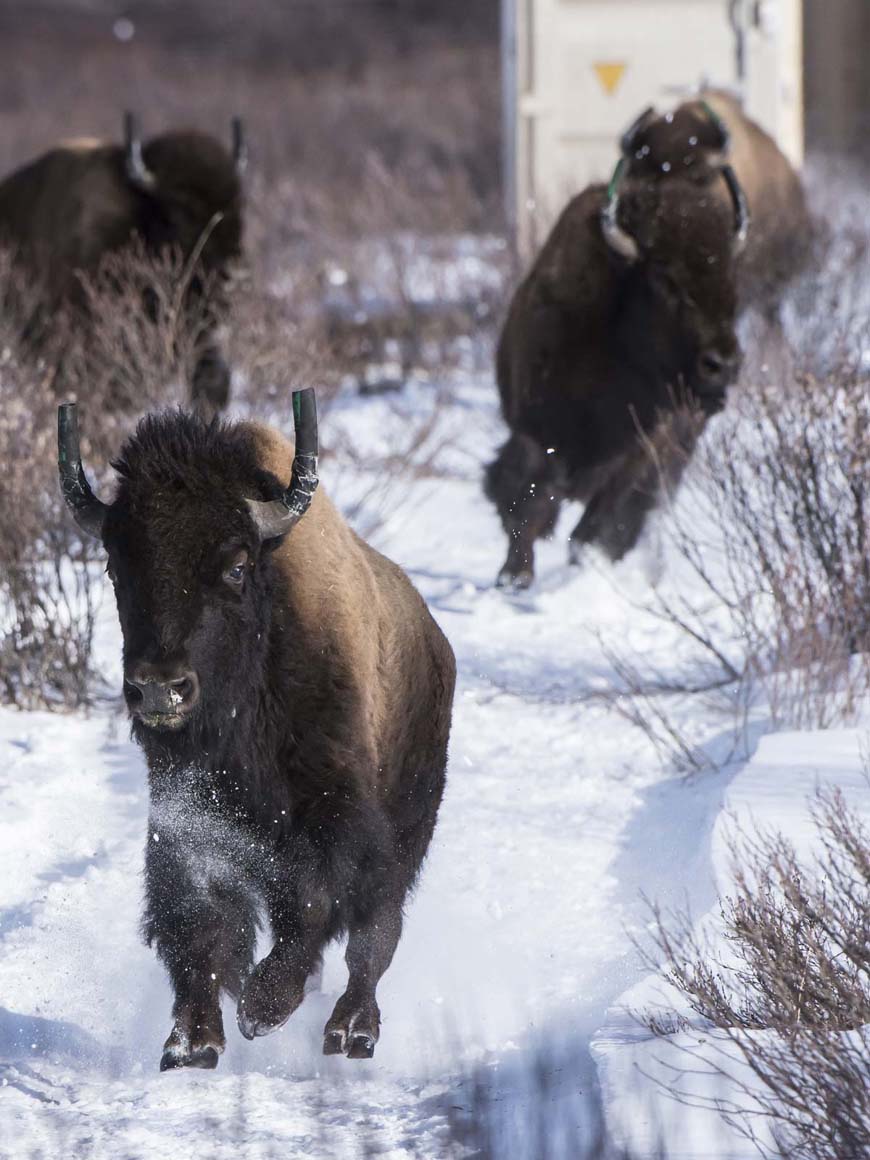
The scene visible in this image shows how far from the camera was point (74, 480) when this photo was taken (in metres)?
4.73

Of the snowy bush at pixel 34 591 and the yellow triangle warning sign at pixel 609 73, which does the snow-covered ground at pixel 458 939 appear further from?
the yellow triangle warning sign at pixel 609 73

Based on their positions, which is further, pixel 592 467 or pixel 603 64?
pixel 603 64

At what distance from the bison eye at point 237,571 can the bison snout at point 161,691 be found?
304 mm

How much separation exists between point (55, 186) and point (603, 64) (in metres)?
5.94

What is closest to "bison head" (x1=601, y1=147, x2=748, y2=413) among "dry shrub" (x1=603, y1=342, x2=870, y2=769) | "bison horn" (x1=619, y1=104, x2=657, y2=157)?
"bison horn" (x1=619, y1=104, x2=657, y2=157)

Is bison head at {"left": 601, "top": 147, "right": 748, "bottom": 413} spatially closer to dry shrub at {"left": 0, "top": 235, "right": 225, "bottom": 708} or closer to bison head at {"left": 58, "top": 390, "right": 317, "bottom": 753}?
dry shrub at {"left": 0, "top": 235, "right": 225, "bottom": 708}

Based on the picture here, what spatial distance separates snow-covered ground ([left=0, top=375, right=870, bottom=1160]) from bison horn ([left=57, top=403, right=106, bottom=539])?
133 cm

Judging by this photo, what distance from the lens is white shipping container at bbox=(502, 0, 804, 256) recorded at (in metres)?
15.9

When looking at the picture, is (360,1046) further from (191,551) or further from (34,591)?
(34,591)

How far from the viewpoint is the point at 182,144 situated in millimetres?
11352

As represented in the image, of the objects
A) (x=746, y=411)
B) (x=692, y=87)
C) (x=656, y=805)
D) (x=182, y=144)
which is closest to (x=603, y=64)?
(x=692, y=87)

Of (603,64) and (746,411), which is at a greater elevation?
(603,64)

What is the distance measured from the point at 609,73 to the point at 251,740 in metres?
12.3

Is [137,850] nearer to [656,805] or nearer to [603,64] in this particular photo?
[656,805]
